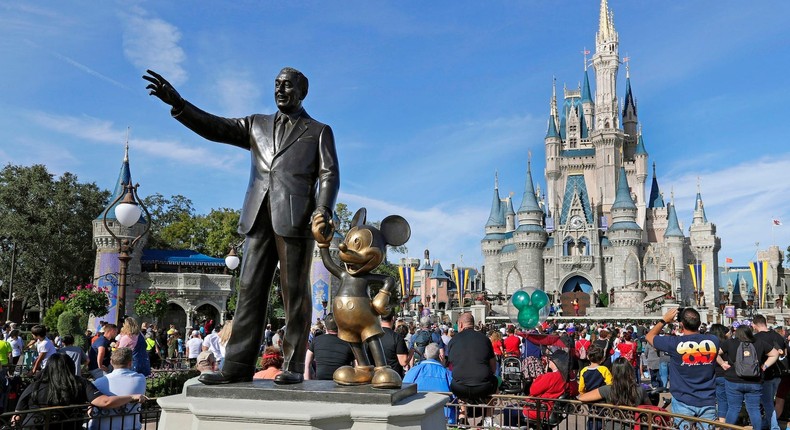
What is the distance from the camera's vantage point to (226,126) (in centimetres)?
487

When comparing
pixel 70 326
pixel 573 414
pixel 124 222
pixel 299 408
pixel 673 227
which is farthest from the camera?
pixel 673 227

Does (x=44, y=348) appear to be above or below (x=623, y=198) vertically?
below

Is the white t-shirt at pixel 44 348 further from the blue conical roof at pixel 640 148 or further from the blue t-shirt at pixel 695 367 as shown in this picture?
the blue conical roof at pixel 640 148

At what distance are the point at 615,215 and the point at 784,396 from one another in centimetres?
6148

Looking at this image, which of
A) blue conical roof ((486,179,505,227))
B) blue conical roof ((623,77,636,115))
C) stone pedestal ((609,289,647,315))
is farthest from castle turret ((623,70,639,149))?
stone pedestal ((609,289,647,315))

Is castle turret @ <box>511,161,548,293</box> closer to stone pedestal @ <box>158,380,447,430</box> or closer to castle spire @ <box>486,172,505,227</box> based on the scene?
castle spire @ <box>486,172,505,227</box>

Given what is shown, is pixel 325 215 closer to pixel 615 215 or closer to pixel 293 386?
pixel 293 386

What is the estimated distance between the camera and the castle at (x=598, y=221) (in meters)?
67.1

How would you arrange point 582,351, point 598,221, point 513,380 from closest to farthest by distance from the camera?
1. point 513,380
2. point 582,351
3. point 598,221

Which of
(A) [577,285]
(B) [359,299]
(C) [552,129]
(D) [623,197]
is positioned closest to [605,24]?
(C) [552,129]

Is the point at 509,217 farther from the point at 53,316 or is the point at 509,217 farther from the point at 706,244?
the point at 53,316

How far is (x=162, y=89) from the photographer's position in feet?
14.8

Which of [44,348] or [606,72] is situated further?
[606,72]

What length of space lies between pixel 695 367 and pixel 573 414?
1.29 meters
